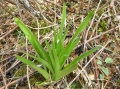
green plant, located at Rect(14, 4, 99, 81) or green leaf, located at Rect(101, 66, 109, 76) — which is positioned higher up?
green plant, located at Rect(14, 4, 99, 81)

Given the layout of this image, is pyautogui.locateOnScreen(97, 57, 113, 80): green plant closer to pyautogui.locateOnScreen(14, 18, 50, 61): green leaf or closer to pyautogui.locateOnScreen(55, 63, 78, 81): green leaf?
pyautogui.locateOnScreen(55, 63, 78, 81): green leaf

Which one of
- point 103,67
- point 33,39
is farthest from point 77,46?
point 33,39

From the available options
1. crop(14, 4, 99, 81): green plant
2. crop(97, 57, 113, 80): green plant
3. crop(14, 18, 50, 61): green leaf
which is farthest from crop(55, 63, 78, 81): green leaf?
crop(97, 57, 113, 80): green plant

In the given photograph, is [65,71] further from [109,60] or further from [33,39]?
[109,60]

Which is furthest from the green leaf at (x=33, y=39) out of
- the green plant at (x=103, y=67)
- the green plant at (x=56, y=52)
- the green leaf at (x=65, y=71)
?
the green plant at (x=103, y=67)

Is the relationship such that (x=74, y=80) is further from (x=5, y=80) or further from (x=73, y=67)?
(x=5, y=80)

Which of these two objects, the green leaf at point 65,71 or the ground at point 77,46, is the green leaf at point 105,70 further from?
the green leaf at point 65,71

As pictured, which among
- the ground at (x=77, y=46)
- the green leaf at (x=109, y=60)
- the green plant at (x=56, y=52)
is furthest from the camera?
the green leaf at (x=109, y=60)

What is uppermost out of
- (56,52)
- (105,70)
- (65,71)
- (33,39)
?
(33,39)

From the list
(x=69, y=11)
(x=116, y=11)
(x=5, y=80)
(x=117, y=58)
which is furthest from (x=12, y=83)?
(x=116, y=11)

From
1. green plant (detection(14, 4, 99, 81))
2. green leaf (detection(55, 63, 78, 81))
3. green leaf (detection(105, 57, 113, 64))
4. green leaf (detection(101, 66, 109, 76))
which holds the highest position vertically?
green plant (detection(14, 4, 99, 81))
